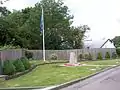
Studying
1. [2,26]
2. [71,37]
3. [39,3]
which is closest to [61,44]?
[71,37]

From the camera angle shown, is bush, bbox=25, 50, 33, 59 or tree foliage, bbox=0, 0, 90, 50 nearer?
bush, bbox=25, 50, 33, 59

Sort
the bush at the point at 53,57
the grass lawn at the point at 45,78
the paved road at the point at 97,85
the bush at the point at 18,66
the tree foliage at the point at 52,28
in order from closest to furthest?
the paved road at the point at 97,85
the grass lawn at the point at 45,78
the bush at the point at 18,66
the bush at the point at 53,57
the tree foliage at the point at 52,28

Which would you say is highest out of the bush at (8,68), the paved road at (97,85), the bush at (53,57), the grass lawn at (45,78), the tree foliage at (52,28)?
the tree foliage at (52,28)

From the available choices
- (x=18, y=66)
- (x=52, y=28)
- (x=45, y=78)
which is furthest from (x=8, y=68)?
(x=52, y=28)

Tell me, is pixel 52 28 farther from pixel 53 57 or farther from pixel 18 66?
pixel 18 66

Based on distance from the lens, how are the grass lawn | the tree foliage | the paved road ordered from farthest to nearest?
the tree foliage → the grass lawn → the paved road

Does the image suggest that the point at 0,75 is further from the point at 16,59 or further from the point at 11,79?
the point at 16,59

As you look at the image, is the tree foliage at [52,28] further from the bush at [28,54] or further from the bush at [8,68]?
the bush at [8,68]

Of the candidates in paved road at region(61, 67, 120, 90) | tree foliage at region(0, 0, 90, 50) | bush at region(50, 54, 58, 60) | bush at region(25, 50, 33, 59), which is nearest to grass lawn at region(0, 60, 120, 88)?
paved road at region(61, 67, 120, 90)

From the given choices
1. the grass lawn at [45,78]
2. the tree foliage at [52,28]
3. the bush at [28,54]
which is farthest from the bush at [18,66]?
the tree foliage at [52,28]

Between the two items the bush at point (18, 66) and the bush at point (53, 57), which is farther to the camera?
the bush at point (53, 57)

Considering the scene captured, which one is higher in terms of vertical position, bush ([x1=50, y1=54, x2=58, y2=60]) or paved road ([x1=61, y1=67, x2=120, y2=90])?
bush ([x1=50, y1=54, x2=58, y2=60])

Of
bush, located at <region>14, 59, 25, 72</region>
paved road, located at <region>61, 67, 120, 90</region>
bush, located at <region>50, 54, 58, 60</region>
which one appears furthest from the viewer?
bush, located at <region>50, 54, 58, 60</region>

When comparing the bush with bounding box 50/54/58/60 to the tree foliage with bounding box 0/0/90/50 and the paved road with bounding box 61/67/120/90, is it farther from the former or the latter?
the paved road with bounding box 61/67/120/90
